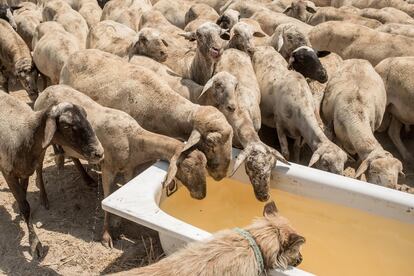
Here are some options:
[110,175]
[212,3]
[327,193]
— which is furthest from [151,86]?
[212,3]

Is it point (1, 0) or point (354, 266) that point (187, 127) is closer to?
point (354, 266)

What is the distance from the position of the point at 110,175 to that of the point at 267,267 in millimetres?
3157

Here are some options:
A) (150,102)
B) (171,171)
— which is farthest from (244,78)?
(171,171)

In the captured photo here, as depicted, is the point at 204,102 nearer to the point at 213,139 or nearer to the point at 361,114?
the point at 213,139

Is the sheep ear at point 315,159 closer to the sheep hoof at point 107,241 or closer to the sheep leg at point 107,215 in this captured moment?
the sheep leg at point 107,215

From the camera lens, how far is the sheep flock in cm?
592

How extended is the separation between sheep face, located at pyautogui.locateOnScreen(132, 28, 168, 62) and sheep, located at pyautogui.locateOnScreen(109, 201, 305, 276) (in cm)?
510

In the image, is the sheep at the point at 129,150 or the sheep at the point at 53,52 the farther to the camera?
the sheep at the point at 53,52

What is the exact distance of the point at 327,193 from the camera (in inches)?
230

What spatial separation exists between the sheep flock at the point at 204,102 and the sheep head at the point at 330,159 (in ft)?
0.06

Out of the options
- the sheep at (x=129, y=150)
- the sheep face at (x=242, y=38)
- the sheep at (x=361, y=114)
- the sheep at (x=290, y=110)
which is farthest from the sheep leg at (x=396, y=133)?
the sheep at (x=129, y=150)

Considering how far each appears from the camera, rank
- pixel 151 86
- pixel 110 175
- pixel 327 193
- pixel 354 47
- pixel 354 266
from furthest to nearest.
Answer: pixel 354 47 → pixel 151 86 → pixel 110 175 → pixel 327 193 → pixel 354 266

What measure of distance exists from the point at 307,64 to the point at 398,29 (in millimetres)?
3052

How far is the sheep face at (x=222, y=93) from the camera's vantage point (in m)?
6.82
